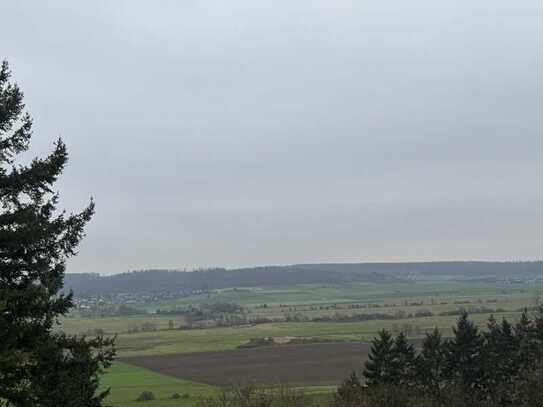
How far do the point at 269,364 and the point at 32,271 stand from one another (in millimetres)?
80213

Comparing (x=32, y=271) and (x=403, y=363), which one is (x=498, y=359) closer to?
(x=403, y=363)

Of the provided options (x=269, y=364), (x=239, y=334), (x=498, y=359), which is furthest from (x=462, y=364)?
(x=239, y=334)

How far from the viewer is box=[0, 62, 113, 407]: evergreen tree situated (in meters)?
15.6

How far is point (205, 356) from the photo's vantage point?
353ft

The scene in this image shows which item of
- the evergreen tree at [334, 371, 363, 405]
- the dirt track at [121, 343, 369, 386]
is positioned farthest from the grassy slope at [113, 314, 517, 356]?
the evergreen tree at [334, 371, 363, 405]

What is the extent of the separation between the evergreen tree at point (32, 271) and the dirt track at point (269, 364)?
5720 cm

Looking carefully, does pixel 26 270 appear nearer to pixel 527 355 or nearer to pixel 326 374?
pixel 527 355

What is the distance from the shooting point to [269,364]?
308 feet

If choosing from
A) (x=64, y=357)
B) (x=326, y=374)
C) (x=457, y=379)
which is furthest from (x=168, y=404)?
(x=64, y=357)

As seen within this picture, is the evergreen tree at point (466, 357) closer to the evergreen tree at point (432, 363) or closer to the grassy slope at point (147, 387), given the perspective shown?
the evergreen tree at point (432, 363)

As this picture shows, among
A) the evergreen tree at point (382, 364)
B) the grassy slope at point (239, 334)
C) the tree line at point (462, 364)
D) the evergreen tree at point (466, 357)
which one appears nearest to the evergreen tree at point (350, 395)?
the tree line at point (462, 364)

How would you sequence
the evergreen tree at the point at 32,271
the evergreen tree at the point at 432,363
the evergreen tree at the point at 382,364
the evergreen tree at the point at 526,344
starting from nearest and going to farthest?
the evergreen tree at the point at 32,271
the evergreen tree at the point at 382,364
the evergreen tree at the point at 432,363
the evergreen tree at the point at 526,344

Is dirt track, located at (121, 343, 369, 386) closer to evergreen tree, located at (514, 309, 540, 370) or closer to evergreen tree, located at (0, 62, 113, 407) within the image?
evergreen tree, located at (514, 309, 540, 370)

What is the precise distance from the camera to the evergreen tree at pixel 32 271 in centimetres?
1558
